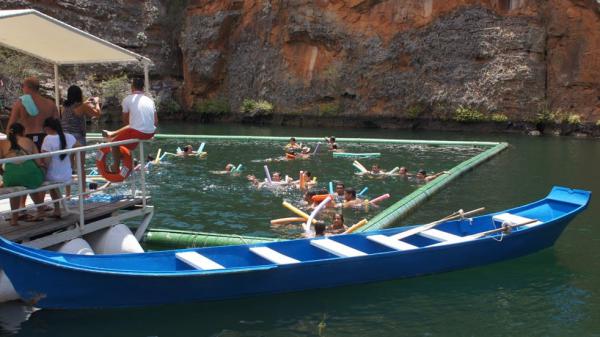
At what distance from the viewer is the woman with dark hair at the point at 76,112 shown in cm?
973

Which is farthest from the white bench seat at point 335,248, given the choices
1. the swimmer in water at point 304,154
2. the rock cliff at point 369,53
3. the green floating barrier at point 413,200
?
the rock cliff at point 369,53

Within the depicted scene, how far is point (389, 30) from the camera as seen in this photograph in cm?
4072

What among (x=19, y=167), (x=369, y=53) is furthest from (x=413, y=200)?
(x=369, y=53)

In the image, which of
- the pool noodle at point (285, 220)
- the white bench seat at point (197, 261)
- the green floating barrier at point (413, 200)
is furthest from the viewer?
the pool noodle at point (285, 220)

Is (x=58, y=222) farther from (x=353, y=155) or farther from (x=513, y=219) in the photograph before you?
(x=353, y=155)

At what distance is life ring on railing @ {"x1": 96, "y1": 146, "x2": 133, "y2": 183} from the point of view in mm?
9758

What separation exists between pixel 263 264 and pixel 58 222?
9.62 ft

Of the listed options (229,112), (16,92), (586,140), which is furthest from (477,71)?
(16,92)

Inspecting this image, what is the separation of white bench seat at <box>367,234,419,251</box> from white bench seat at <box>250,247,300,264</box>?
4.84 feet

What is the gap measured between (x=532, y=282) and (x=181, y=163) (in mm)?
14942

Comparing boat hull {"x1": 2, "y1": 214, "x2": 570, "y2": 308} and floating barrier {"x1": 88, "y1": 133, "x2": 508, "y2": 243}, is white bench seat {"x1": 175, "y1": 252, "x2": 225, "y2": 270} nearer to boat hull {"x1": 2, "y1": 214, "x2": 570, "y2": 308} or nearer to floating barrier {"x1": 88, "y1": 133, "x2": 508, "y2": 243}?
boat hull {"x1": 2, "y1": 214, "x2": 570, "y2": 308}

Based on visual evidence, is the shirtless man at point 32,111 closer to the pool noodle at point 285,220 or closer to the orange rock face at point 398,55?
the pool noodle at point 285,220

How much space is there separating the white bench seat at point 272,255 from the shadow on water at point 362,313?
52 centimetres

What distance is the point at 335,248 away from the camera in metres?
9.06
